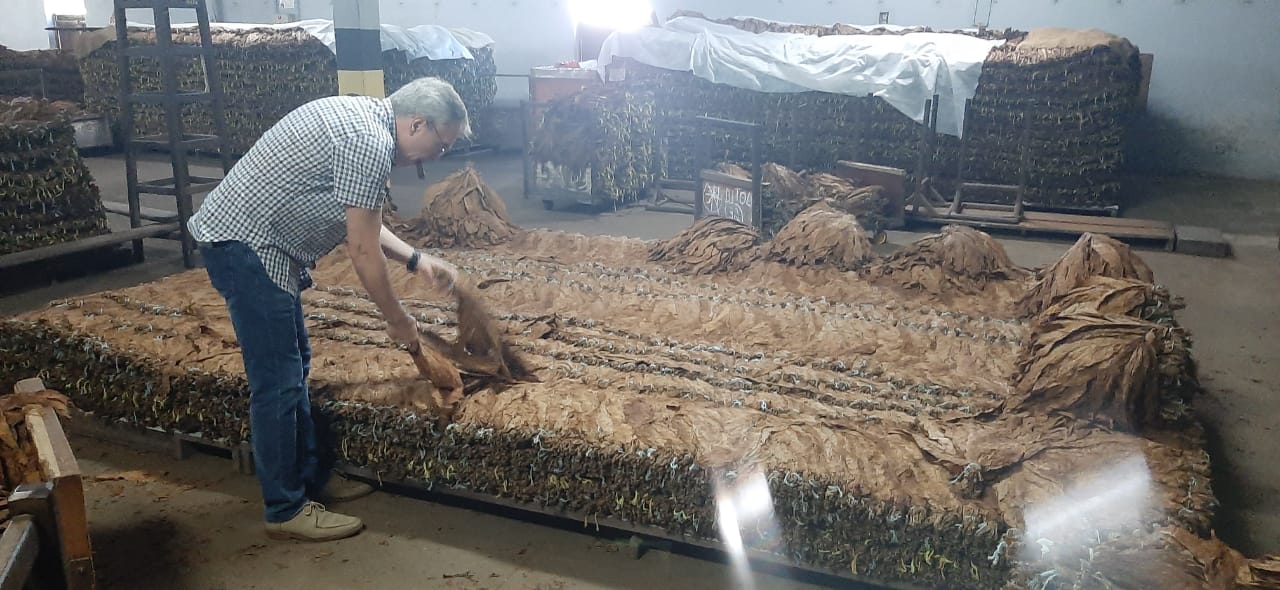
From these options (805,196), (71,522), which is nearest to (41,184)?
(71,522)

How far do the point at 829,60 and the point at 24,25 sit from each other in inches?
583

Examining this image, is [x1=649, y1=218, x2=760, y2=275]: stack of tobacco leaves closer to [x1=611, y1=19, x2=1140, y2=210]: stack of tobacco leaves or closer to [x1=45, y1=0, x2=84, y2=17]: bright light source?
[x1=611, y1=19, x2=1140, y2=210]: stack of tobacco leaves

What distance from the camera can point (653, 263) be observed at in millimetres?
5375

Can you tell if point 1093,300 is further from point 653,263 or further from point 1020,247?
point 1020,247

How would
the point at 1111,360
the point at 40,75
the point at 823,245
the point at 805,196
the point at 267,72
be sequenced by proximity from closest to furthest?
the point at 1111,360 < the point at 823,245 < the point at 805,196 < the point at 267,72 < the point at 40,75

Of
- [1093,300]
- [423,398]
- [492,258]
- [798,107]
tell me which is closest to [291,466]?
[423,398]

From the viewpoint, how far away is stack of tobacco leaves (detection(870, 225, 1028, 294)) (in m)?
4.80

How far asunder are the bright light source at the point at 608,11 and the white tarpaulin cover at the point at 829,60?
269cm

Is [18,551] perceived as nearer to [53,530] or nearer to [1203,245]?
[53,530]

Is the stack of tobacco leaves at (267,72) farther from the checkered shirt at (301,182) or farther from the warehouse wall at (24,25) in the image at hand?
the checkered shirt at (301,182)

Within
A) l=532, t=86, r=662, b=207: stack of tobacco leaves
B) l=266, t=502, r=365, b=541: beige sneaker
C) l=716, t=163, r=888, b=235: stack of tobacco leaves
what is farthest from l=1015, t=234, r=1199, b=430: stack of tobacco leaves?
l=532, t=86, r=662, b=207: stack of tobacco leaves

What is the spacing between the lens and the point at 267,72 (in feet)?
35.9

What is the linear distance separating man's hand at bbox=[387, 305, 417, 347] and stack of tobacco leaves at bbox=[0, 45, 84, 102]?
1182 centimetres

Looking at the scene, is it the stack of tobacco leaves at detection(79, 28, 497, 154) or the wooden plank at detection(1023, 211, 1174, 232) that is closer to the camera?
the wooden plank at detection(1023, 211, 1174, 232)
